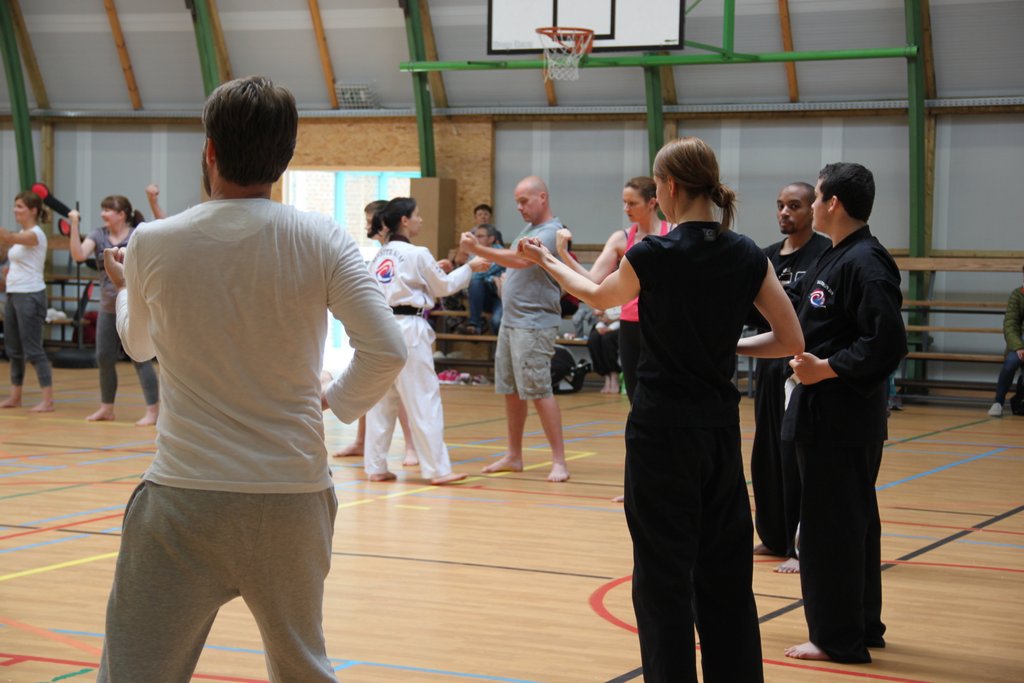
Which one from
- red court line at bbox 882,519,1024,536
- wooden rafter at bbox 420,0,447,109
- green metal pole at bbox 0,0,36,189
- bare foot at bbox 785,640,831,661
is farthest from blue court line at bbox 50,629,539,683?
green metal pole at bbox 0,0,36,189

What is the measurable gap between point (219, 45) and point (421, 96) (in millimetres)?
Answer: 3044

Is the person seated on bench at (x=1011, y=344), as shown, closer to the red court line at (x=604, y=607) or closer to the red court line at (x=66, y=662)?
the red court line at (x=604, y=607)

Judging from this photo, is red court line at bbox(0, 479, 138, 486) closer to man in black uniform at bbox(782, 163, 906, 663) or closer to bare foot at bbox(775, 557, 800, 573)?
bare foot at bbox(775, 557, 800, 573)

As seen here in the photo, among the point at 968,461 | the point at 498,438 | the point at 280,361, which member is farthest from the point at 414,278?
the point at 280,361

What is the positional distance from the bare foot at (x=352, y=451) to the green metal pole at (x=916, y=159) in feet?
24.2

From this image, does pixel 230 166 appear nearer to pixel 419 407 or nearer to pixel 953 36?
pixel 419 407

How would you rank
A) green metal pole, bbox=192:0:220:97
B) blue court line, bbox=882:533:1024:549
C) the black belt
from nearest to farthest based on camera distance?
1. blue court line, bbox=882:533:1024:549
2. the black belt
3. green metal pole, bbox=192:0:220:97

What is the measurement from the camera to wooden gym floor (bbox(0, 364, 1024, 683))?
3.79 meters

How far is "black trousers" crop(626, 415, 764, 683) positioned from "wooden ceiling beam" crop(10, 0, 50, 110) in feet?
53.0

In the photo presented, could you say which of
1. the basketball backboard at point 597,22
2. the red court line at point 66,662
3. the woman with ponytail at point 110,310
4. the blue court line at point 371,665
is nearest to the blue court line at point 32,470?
the woman with ponytail at point 110,310

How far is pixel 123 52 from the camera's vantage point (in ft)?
54.6

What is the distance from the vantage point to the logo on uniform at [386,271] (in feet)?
23.4

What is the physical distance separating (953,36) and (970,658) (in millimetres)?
10908

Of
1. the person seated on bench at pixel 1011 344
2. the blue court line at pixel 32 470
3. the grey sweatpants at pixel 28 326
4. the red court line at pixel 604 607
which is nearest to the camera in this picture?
the red court line at pixel 604 607
